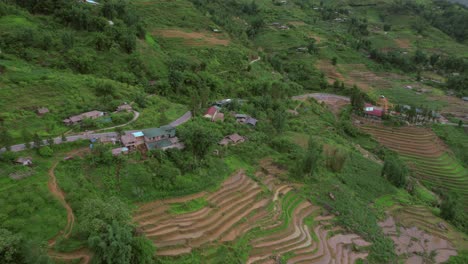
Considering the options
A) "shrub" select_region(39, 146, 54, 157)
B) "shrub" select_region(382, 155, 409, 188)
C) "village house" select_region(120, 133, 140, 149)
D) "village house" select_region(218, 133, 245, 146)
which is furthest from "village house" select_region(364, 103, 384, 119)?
"shrub" select_region(39, 146, 54, 157)

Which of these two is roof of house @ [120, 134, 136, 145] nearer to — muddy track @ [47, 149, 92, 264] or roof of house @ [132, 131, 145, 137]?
roof of house @ [132, 131, 145, 137]

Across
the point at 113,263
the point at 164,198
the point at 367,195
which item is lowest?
the point at 367,195

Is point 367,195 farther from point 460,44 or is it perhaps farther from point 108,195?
point 460,44

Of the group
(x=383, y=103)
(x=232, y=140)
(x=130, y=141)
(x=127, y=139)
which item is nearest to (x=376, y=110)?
(x=383, y=103)

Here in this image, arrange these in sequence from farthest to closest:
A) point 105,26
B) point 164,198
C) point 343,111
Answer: point 343,111, point 105,26, point 164,198

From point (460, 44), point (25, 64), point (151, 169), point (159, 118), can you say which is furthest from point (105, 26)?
point (460, 44)

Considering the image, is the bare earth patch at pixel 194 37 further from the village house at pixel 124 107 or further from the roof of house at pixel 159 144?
the roof of house at pixel 159 144

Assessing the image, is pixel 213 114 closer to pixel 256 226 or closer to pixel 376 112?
pixel 256 226

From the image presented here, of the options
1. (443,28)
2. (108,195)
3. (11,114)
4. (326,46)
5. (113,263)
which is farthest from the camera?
(443,28)
